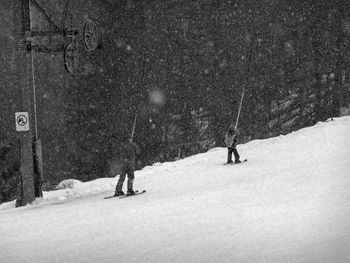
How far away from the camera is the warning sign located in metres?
12.3

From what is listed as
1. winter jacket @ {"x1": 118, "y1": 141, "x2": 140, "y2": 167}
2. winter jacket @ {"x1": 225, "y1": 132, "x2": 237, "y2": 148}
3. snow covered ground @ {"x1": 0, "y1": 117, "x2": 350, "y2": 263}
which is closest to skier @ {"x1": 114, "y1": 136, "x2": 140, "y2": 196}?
winter jacket @ {"x1": 118, "y1": 141, "x2": 140, "y2": 167}

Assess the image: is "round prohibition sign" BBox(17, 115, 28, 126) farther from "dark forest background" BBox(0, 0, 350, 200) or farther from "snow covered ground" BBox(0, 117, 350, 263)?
"dark forest background" BBox(0, 0, 350, 200)

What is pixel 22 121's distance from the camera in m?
12.4

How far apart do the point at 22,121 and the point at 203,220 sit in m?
6.91

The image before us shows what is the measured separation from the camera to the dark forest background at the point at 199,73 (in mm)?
26594

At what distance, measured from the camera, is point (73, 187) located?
49.4 ft

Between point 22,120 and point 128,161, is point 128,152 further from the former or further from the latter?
point 22,120

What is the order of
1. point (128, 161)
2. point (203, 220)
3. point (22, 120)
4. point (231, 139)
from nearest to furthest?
point (203, 220)
point (128, 161)
point (22, 120)
point (231, 139)

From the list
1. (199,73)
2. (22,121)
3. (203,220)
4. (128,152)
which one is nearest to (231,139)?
(128,152)

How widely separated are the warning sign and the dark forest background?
1296cm

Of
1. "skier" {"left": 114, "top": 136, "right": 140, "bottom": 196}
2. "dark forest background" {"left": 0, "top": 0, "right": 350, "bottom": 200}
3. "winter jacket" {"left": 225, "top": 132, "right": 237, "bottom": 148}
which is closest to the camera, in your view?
"skier" {"left": 114, "top": 136, "right": 140, "bottom": 196}

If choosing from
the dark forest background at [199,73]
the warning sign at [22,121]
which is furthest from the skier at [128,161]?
the dark forest background at [199,73]

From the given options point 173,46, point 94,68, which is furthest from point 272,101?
point 94,68

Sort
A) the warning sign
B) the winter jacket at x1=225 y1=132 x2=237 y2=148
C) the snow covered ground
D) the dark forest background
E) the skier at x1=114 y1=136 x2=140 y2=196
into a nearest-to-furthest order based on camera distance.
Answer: the snow covered ground < the skier at x1=114 y1=136 x2=140 y2=196 < the warning sign < the winter jacket at x1=225 y1=132 x2=237 y2=148 < the dark forest background
